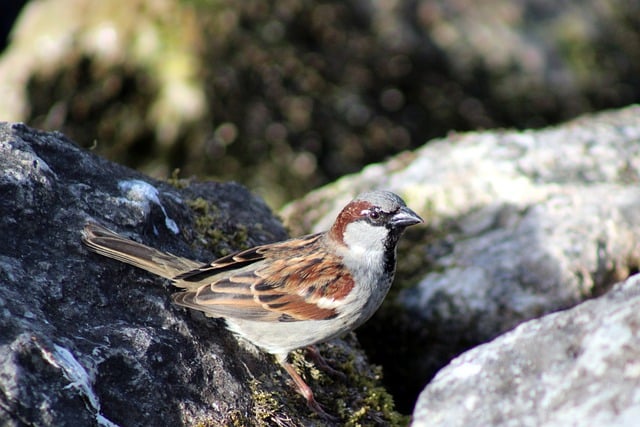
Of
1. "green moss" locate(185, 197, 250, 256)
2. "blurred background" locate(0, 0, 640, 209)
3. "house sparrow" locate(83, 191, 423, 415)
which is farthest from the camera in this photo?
"blurred background" locate(0, 0, 640, 209)

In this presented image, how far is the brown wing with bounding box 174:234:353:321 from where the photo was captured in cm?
478

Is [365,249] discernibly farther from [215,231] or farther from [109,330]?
[109,330]

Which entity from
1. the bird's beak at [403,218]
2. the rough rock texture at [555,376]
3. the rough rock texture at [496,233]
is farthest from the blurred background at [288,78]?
the rough rock texture at [555,376]

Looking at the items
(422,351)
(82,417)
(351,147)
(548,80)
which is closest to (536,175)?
(422,351)

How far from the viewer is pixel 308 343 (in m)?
4.88

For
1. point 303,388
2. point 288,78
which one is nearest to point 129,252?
point 303,388

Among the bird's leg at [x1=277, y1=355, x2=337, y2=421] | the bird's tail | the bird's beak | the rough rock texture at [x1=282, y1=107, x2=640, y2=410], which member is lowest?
the rough rock texture at [x1=282, y1=107, x2=640, y2=410]

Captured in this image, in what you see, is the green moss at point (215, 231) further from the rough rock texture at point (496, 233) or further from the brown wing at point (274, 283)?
the rough rock texture at point (496, 233)

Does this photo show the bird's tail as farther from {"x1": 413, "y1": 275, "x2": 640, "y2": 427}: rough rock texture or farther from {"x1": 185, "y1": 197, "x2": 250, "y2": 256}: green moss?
{"x1": 413, "y1": 275, "x2": 640, "y2": 427}: rough rock texture

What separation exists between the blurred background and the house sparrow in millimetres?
4451

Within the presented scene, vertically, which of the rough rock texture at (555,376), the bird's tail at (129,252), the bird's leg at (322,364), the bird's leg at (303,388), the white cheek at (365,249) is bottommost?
the bird's leg at (322,364)

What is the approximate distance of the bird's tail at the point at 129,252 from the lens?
14.4 ft

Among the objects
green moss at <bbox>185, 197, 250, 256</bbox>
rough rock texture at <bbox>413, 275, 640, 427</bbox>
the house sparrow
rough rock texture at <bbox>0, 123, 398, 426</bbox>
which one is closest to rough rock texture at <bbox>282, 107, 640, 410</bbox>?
rough rock texture at <bbox>0, 123, 398, 426</bbox>

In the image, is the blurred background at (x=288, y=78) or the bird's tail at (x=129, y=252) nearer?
the bird's tail at (x=129, y=252)
